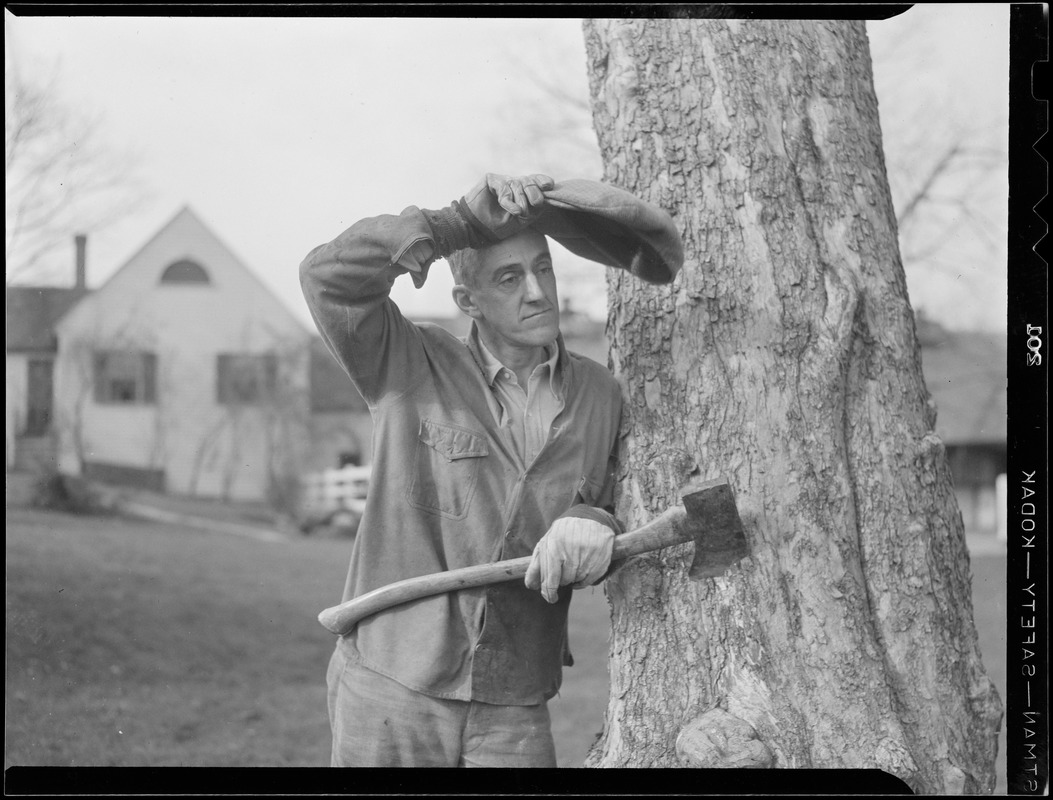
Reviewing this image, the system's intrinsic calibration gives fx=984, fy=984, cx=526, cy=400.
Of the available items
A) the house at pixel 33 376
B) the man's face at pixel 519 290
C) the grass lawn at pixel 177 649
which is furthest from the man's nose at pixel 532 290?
the house at pixel 33 376

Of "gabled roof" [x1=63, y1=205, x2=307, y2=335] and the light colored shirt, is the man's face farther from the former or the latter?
"gabled roof" [x1=63, y1=205, x2=307, y2=335]

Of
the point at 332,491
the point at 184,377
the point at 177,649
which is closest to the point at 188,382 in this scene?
the point at 184,377

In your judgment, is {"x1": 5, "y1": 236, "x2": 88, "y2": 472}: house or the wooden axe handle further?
{"x1": 5, "y1": 236, "x2": 88, "y2": 472}: house

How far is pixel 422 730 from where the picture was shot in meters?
2.67

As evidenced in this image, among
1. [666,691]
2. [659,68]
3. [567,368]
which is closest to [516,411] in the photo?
[567,368]

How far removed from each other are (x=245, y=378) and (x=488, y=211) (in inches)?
380

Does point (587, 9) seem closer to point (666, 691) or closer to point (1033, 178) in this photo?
point (1033, 178)

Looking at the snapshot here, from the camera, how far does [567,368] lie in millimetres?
2838

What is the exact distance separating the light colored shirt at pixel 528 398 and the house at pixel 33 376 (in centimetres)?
536

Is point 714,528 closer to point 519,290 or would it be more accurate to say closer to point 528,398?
point 528,398

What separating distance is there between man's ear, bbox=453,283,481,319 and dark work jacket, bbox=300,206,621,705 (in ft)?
0.32

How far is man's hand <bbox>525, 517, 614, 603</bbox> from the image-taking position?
260 centimetres

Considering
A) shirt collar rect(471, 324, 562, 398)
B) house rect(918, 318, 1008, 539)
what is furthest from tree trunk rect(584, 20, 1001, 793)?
house rect(918, 318, 1008, 539)

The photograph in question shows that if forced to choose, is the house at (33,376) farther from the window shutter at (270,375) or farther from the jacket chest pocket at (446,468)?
the jacket chest pocket at (446,468)
